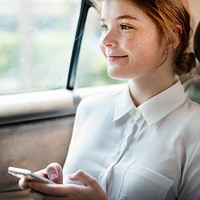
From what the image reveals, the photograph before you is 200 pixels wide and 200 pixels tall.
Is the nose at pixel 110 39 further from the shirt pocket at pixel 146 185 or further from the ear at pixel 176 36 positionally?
the shirt pocket at pixel 146 185

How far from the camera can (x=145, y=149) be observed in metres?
1.27

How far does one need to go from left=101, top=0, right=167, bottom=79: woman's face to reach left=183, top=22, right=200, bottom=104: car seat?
0.63ft

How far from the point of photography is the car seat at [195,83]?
144cm

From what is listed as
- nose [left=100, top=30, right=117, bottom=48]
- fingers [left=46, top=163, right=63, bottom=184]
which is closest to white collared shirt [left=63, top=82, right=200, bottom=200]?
fingers [left=46, top=163, right=63, bottom=184]

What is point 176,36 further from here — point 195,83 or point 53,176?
point 53,176

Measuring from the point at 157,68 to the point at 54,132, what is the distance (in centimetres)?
86

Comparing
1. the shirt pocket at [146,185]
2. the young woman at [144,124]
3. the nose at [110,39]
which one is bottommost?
the shirt pocket at [146,185]

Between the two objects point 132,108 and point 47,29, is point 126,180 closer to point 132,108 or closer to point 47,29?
point 132,108

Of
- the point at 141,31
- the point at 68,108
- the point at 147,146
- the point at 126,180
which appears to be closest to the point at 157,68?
the point at 141,31

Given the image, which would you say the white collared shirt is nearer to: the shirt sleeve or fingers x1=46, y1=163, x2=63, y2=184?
the shirt sleeve

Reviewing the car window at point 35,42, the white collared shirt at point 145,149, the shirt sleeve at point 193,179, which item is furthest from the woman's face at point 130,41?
the car window at point 35,42

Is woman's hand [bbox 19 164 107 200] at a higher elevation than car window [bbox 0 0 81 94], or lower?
lower

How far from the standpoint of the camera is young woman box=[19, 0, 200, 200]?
1.21 m

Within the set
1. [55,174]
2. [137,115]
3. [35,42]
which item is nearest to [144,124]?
[137,115]
